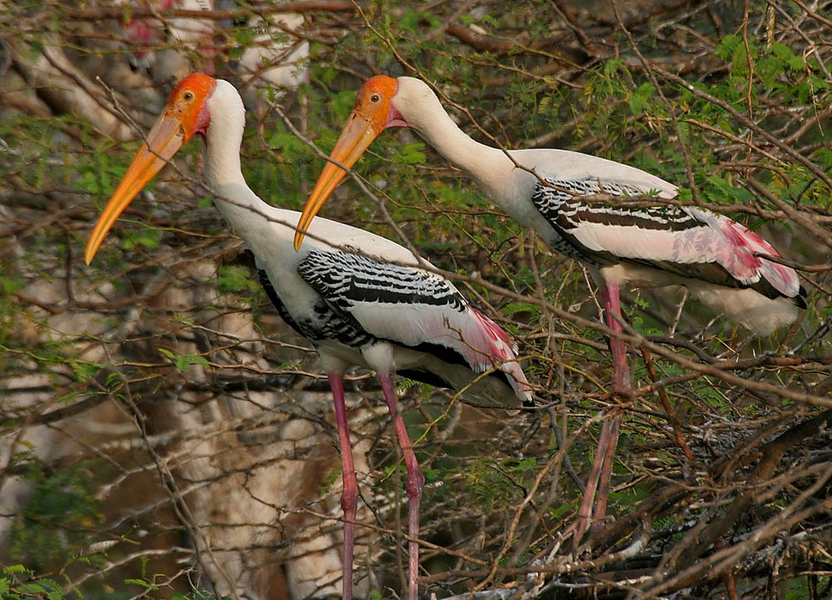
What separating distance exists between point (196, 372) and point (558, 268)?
231 cm

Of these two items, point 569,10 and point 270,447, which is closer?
point 569,10

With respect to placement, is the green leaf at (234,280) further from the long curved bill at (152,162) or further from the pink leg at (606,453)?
the pink leg at (606,453)

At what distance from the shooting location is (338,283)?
476 centimetres

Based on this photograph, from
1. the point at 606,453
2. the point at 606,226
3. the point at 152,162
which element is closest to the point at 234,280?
the point at 152,162

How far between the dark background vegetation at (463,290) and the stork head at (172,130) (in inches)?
14.8

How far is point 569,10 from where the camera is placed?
6.11 meters

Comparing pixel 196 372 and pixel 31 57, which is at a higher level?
pixel 31 57

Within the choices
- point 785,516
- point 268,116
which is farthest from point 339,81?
point 785,516

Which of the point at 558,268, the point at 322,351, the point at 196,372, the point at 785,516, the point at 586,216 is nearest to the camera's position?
the point at 785,516

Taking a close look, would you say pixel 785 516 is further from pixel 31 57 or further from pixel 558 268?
pixel 31 57

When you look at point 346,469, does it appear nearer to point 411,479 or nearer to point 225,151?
point 411,479

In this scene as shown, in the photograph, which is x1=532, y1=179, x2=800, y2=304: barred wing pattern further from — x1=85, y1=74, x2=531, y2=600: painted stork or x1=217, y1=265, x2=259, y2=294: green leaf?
x1=217, y1=265, x2=259, y2=294: green leaf

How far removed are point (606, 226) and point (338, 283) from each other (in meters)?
1.08

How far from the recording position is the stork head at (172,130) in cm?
490
